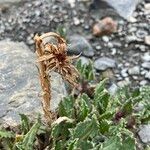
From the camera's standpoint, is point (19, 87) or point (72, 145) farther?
point (19, 87)

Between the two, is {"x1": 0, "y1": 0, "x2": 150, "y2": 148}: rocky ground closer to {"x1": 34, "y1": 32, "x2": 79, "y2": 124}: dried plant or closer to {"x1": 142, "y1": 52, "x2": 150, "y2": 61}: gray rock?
{"x1": 142, "y1": 52, "x2": 150, "y2": 61}: gray rock

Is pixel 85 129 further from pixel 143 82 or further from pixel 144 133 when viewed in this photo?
pixel 143 82

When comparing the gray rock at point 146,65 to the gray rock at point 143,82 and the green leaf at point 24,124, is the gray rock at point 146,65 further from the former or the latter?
the green leaf at point 24,124

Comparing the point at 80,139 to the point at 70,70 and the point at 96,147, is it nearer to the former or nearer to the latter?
the point at 96,147

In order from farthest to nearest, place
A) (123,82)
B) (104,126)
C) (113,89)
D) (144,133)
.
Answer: (123,82)
(113,89)
(144,133)
(104,126)

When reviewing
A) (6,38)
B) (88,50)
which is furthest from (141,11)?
(6,38)

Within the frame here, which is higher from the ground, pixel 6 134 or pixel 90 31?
pixel 90 31

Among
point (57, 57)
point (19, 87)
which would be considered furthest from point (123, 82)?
point (57, 57)
